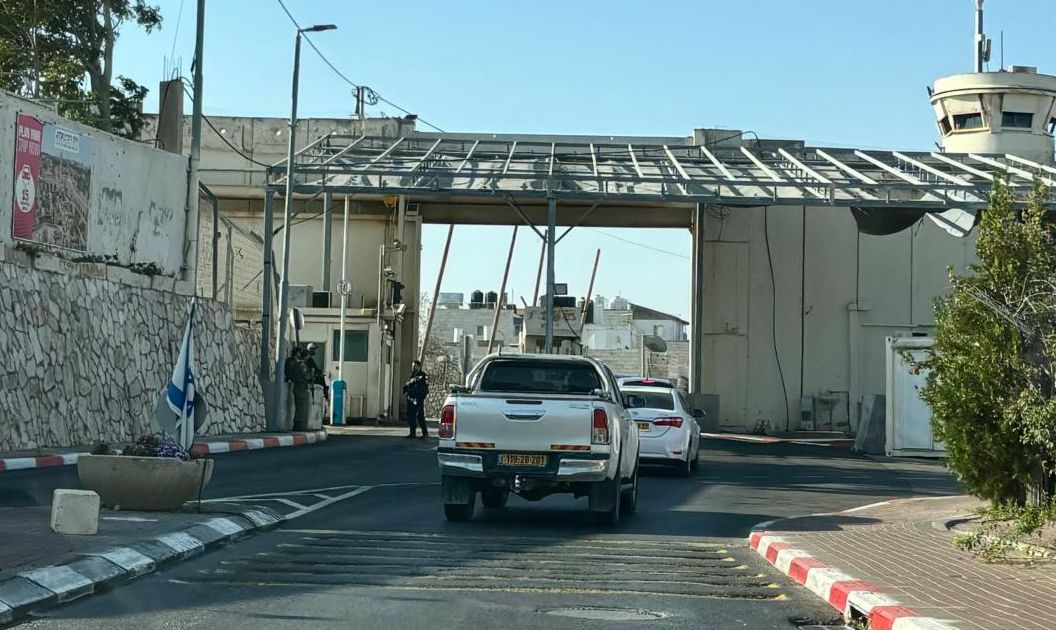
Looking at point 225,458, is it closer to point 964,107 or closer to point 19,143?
point 19,143

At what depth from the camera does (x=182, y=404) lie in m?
14.5

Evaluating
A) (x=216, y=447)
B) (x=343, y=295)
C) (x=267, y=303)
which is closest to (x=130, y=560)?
(x=216, y=447)

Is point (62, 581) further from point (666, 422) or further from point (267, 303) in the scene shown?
point (267, 303)

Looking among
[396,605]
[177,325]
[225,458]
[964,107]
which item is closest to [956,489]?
[225,458]

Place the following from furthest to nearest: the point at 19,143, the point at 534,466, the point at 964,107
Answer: the point at 964,107, the point at 19,143, the point at 534,466

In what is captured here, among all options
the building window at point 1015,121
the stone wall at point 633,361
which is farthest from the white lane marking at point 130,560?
the stone wall at point 633,361

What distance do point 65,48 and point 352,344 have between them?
1293 centimetres

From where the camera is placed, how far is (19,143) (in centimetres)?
2512

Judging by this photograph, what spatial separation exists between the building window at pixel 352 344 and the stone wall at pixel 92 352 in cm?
1070

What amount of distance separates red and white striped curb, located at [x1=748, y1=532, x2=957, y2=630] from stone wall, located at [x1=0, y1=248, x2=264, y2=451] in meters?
14.8

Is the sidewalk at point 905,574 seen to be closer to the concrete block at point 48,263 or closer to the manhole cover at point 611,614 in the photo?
the manhole cover at point 611,614

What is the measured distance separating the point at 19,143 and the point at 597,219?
81.6 feet

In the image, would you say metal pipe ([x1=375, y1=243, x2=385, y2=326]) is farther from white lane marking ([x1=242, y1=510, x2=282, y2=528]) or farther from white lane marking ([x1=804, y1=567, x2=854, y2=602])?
white lane marking ([x1=804, y1=567, x2=854, y2=602])

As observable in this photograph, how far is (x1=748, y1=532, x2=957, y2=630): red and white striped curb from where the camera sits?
8.62m
